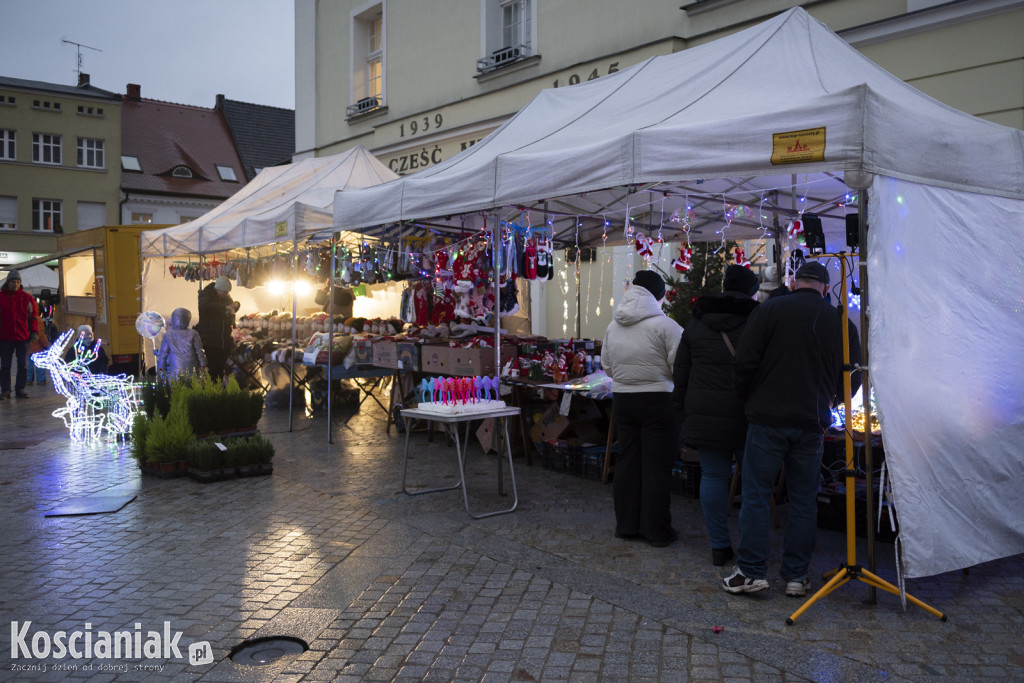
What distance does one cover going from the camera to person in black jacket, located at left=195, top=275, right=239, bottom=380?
11.1 m

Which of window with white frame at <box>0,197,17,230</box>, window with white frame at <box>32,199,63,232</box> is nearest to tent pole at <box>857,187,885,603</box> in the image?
window with white frame at <box>32,199,63,232</box>

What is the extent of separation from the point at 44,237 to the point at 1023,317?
120 feet

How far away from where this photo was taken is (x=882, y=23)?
8328 millimetres

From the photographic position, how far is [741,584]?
4.36 metres

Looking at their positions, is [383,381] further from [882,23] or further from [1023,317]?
[1023,317]

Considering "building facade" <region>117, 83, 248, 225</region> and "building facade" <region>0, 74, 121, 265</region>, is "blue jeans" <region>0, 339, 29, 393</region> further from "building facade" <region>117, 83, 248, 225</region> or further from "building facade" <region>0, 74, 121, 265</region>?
"building facade" <region>117, 83, 248, 225</region>

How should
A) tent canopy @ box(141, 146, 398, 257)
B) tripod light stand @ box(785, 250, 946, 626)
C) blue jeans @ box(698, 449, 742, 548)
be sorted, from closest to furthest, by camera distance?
tripod light stand @ box(785, 250, 946, 626), blue jeans @ box(698, 449, 742, 548), tent canopy @ box(141, 146, 398, 257)

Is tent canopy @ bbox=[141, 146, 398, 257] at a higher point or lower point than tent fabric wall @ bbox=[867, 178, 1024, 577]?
higher

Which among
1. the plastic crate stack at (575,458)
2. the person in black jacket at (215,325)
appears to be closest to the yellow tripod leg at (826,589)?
the plastic crate stack at (575,458)

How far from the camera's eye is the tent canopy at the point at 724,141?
14.5 ft

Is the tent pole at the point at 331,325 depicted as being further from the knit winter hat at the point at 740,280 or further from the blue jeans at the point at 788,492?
the blue jeans at the point at 788,492

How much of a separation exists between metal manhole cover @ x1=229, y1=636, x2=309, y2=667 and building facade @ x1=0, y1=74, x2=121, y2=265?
114 feet

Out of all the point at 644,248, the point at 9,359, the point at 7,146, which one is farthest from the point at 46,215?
the point at 644,248

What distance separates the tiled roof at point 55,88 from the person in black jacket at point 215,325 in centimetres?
2929
